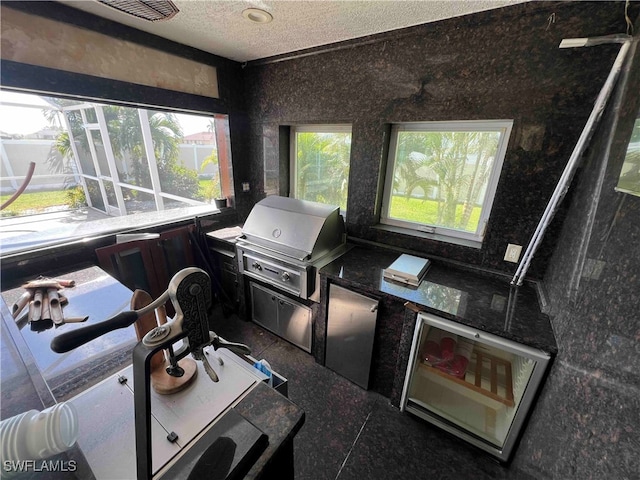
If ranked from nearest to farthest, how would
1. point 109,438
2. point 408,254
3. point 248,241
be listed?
point 109,438 < point 408,254 < point 248,241

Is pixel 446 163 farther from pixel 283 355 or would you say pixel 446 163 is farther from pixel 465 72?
pixel 283 355

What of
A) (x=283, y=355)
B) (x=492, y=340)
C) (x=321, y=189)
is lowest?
(x=283, y=355)

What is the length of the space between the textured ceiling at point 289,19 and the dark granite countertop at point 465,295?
4.81 feet

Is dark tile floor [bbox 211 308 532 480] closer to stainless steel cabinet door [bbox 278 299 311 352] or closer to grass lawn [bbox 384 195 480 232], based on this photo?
stainless steel cabinet door [bbox 278 299 311 352]

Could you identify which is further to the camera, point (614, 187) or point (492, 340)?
point (492, 340)

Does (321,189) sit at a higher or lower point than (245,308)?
higher

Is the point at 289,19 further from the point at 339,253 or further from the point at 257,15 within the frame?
the point at 339,253

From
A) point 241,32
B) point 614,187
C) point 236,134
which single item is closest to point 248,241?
point 236,134

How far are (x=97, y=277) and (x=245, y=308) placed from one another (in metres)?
1.10

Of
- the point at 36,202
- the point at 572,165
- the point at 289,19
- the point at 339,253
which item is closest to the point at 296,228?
the point at 339,253

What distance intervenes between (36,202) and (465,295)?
10.8 feet

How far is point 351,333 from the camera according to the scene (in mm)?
1669

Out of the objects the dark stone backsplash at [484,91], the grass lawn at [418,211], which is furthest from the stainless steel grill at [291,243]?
the grass lawn at [418,211]

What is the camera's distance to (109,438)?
0.61 m
